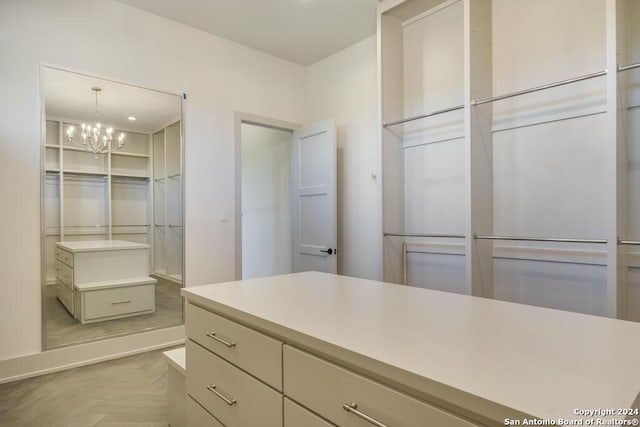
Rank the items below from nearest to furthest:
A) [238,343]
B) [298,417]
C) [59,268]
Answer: [298,417], [238,343], [59,268]

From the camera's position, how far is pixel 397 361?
0.69 meters

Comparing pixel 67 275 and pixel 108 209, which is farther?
pixel 108 209

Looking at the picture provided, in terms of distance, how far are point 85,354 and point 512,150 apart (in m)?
3.65

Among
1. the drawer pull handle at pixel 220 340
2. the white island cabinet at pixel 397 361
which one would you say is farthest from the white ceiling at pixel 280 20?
the drawer pull handle at pixel 220 340

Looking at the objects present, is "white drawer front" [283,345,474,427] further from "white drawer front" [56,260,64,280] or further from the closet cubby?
"white drawer front" [56,260,64,280]

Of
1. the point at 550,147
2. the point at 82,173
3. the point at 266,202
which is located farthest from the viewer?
the point at 266,202

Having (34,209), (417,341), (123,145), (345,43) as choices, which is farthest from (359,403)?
(345,43)

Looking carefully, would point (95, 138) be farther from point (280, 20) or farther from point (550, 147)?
point (550, 147)

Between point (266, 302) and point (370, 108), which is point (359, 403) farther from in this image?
point (370, 108)

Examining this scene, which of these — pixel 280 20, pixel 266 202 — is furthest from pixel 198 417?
pixel 266 202

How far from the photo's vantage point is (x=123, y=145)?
10.2 feet

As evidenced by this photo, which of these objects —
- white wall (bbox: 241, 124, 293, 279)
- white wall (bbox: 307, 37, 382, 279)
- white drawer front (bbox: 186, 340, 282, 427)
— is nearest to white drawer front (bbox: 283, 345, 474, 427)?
white drawer front (bbox: 186, 340, 282, 427)

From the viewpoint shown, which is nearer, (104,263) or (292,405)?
(292,405)

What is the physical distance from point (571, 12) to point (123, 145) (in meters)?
3.57
